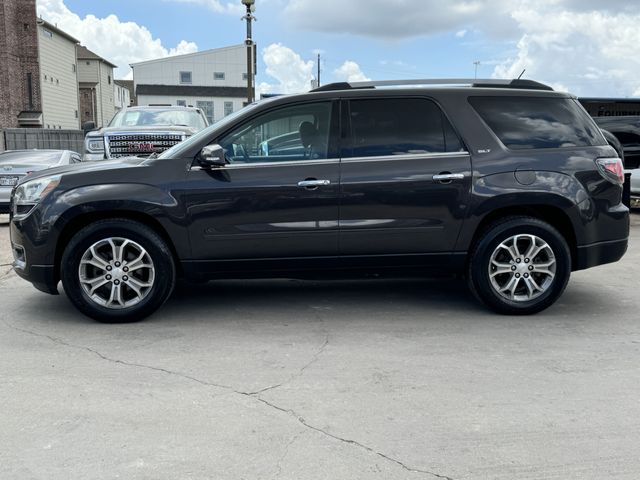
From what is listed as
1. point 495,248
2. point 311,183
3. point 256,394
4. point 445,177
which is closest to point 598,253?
point 495,248

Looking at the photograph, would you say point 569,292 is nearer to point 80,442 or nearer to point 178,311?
point 178,311

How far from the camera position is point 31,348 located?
177 inches

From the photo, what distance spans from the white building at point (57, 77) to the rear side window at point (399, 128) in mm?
41010

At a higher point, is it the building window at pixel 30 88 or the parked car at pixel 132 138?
the building window at pixel 30 88

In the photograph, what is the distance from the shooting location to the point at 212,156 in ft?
15.9

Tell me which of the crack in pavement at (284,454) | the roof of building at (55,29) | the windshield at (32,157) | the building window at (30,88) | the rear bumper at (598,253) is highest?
the roof of building at (55,29)

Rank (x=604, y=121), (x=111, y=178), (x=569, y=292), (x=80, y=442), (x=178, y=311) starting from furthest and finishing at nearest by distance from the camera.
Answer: (x=604, y=121), (x=569, y=292), (x=178, y=311), (x=111, y=178), (x=80, y=442)

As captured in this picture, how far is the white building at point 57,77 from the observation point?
143 feet

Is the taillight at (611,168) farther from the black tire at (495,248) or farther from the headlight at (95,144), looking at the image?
the headlight at (95,144)

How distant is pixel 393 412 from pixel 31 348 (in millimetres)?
2740

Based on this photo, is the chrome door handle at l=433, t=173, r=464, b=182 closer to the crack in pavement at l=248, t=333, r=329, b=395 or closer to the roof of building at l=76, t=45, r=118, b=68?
the crack in pavement at l=248, t=333, r=329, b=395

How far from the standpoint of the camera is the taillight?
206 inches

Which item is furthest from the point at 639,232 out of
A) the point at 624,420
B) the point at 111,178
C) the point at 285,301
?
the point at 111,178

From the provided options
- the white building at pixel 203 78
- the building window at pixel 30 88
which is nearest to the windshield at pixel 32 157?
the building window at pixel 30 88
